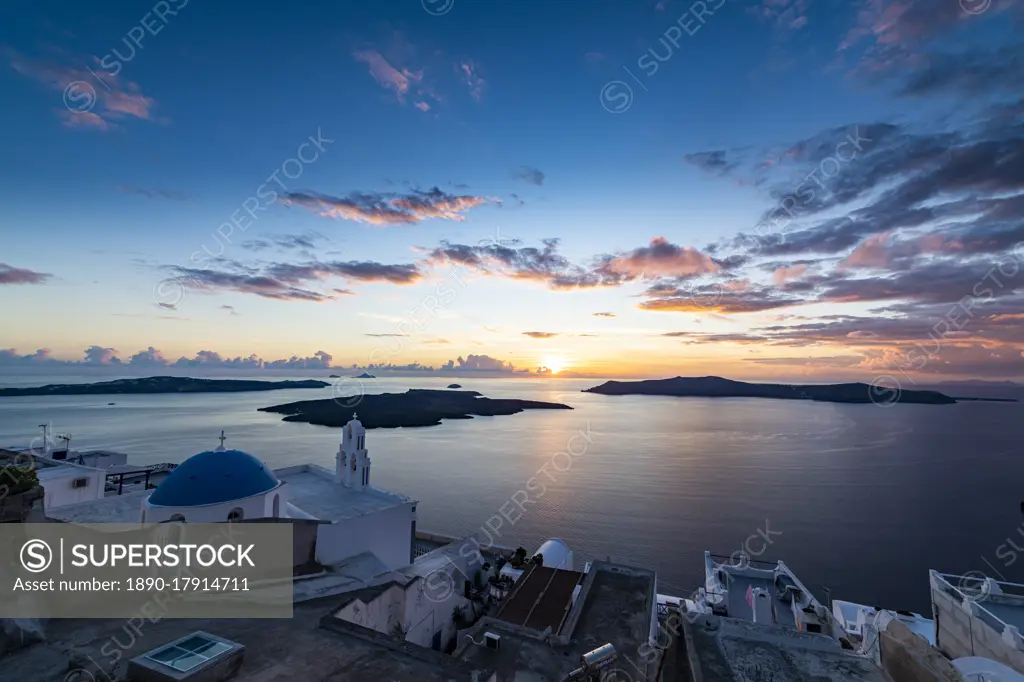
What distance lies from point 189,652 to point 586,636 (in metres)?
8.09

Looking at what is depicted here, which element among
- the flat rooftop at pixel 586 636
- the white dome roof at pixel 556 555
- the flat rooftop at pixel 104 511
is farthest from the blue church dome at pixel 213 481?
the white dome roof at pixel 556 555

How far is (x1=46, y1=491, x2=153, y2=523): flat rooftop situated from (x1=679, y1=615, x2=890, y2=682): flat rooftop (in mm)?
19428

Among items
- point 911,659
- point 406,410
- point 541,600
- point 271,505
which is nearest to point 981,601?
point 911,659

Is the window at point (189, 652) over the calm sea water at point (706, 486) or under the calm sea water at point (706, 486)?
over

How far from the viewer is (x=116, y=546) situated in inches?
A: 473

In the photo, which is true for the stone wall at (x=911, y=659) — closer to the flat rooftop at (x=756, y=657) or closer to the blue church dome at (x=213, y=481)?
the flat rooftop at (x=756, y=657)

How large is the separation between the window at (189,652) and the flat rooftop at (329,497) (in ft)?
35.4

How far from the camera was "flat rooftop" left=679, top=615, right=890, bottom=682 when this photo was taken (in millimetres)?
7031

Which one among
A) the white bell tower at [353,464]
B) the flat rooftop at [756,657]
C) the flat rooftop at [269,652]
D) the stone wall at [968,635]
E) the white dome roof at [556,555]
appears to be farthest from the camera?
the white dome roof at [556,555]

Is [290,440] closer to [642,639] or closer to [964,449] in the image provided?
[642,639]

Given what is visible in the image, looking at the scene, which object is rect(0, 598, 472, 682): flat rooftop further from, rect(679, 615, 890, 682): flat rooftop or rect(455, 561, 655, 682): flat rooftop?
rect(679, 615, 890, 682): flat rooftop

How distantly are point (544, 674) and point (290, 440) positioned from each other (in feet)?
284

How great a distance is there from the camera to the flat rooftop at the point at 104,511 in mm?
17625

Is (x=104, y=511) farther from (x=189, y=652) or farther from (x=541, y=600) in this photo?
(x=541, y=600)
